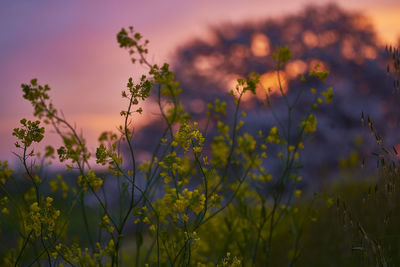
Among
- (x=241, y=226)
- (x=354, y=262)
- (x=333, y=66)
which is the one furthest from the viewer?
(x=333, y=66)

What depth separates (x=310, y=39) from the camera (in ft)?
45.2

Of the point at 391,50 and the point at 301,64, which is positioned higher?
the point at 301,64

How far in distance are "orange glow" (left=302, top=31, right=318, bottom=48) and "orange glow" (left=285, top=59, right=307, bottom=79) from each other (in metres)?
0.73

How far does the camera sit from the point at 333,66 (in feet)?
43.4

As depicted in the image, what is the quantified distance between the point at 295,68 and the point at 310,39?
5.57ft

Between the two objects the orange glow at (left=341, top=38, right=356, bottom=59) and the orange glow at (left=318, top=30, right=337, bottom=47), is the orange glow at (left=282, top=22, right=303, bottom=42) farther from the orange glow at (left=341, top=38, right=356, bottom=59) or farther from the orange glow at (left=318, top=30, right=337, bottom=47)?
the orange glow at (left=341, top=38, right=356, bottom=59)

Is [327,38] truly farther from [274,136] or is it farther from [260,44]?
[274,136]

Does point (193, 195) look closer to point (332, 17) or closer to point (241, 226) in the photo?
point (241, 226)

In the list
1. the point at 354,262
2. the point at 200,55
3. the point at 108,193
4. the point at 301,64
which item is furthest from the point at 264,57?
the point at 354,262

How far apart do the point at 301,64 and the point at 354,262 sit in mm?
9325

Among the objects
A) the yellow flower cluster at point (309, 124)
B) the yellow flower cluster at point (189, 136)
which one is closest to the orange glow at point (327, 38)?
the yellow flower cluster at point (309, 124)

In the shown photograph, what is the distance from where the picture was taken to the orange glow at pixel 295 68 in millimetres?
12242

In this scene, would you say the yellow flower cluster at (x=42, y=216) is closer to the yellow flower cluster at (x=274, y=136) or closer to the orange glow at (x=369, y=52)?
the yellow flower cluster at (x=274, y=136)

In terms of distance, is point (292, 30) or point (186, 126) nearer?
point (186, 126)
